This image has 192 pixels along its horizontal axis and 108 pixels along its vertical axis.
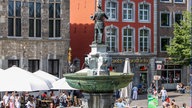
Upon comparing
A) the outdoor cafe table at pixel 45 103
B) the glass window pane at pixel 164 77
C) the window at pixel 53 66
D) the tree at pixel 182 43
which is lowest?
the outdoor cafe table at pixel 45 103

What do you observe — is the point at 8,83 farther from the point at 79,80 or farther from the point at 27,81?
the point at 79,80

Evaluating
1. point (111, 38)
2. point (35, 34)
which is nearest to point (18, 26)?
point (35, 34)

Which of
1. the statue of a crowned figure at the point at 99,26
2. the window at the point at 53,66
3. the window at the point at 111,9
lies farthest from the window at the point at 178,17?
the statue of a crowned figure at the point at 99,26

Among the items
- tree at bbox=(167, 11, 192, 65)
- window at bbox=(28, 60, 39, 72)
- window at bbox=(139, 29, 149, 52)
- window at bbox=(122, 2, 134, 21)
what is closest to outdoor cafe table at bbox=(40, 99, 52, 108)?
window at bbox=(28, 60, 39, 72)

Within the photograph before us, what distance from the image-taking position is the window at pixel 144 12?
46.6 metres

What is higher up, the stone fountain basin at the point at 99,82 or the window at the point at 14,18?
the window at the point at 14,18

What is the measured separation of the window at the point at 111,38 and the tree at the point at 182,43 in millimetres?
5094

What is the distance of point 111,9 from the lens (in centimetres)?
4503

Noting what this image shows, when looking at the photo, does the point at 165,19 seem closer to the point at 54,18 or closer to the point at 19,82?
the point at 54,18

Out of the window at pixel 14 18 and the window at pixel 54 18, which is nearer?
the window at pixel 14 18

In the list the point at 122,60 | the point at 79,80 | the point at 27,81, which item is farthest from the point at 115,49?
the point at 79,80

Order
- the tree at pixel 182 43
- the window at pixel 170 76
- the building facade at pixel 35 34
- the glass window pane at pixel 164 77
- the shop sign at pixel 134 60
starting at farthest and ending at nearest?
the window at pixel 170 76 < the glass window pane at pixel 164 77 < the shop sign at pixel 134 60 < the tree at pixel 182 43 < the building facade at pixel 35 34

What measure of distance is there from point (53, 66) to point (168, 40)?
1452cm

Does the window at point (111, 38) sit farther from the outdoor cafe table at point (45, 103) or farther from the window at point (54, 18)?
the outdoor cafe table at point (45, 103)
